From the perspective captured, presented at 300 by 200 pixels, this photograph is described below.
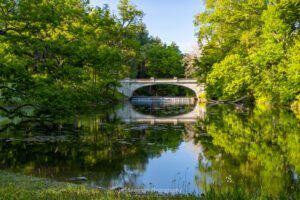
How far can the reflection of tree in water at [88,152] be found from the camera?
796cm

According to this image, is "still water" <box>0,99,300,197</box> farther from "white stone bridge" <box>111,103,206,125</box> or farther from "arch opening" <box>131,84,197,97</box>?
"arch opening" <box>131,84,197,97</box>

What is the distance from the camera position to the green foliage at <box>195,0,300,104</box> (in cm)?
2573

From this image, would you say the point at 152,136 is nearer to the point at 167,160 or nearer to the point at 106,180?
the point at 167,160

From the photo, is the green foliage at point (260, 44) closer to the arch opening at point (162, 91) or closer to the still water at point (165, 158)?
the still water at point (165, 158)

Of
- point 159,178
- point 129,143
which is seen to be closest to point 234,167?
point 159,178

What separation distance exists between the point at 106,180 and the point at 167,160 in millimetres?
2983

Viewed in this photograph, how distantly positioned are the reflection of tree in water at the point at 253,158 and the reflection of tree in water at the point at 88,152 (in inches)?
81.9

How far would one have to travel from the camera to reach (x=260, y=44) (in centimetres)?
2902

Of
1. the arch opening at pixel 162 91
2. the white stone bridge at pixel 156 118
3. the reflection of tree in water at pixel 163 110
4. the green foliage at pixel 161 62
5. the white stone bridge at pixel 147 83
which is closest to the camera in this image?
the white stone bridge at pixel 156 118

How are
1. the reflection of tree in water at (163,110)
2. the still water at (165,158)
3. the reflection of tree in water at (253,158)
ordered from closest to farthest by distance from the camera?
the reflection of tree in water at (253,158), the still water at (165,158), the reflection of tree in water at (163,110)

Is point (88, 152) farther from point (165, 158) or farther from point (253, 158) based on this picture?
point (253, 158)

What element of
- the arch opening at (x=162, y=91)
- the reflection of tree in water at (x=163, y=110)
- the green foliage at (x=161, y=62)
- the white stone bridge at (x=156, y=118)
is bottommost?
the white stone bridge at (x=156, y=118)

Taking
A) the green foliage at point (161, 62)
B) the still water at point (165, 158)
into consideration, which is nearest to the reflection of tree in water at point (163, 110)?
the still water at point (165, 158)

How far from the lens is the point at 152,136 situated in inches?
553
